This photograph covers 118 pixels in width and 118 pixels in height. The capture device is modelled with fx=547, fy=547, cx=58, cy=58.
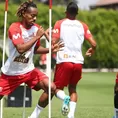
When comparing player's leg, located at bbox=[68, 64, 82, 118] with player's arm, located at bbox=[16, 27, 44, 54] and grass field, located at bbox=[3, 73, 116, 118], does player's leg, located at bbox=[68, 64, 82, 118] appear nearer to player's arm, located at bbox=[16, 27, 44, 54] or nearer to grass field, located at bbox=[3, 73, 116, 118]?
grass field, located at bbox=[3, 73, 116, 118]

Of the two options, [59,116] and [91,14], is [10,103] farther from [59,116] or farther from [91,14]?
[91,14]

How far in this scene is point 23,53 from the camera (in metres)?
8.62

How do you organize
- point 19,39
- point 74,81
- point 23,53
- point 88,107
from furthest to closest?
point 88,107, point 74,81, point 23,53, point 19,39

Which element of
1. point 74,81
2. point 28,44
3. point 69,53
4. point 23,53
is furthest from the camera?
point 74,81

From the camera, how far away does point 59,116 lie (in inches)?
458

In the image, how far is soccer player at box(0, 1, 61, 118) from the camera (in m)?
8.51

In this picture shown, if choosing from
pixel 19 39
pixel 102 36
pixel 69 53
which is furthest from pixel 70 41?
pixel 102 36

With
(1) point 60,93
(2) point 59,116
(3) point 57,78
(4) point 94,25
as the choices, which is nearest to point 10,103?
(2) point 59,116

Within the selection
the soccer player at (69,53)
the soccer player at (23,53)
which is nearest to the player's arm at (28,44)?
the soccer player at (23,53)

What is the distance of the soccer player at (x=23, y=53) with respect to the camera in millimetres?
8508

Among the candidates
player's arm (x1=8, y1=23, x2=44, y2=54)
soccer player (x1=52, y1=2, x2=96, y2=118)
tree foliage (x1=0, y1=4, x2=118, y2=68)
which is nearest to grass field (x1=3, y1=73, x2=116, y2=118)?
soccer player (x1=52, y1=2, x2=96, y2=118)

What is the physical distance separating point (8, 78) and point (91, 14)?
1341 inches

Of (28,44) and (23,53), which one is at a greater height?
(28,44)

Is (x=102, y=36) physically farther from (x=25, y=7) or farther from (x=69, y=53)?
(x=25, y=7)
